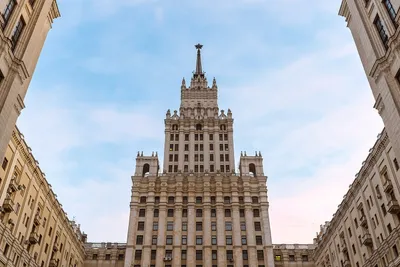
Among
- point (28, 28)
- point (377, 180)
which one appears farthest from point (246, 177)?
point (28, 28)

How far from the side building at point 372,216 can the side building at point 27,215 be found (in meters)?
37.9

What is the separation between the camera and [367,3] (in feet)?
106

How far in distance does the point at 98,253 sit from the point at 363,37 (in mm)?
58930

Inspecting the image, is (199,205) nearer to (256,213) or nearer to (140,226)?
(256,213)

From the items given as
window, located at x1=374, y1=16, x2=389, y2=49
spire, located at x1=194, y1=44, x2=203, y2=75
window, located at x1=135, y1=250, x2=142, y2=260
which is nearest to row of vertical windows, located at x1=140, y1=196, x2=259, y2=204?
window, located at x1=135, y1=250, x2=142, y2=260

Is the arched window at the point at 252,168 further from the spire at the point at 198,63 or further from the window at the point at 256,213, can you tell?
the spire at the point at 198,63

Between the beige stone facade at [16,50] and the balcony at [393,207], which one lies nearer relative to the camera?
the beige stone facade at [16,50]

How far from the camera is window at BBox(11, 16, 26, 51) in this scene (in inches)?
1132

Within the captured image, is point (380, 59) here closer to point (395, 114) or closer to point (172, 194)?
point (395, 114)

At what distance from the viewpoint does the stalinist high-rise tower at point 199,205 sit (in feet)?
231

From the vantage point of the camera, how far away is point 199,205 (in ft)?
252

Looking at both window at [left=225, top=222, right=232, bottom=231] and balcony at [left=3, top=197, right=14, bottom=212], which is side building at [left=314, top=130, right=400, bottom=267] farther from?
balcony at [left=3, top=197, right=14, bottom=212]

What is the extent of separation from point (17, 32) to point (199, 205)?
5318cm

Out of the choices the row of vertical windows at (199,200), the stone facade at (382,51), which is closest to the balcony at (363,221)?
the stone facade at (382,51)
